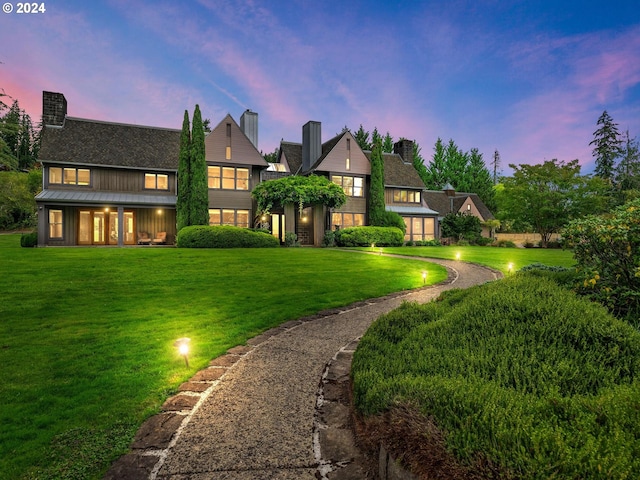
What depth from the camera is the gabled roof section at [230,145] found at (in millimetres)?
26609

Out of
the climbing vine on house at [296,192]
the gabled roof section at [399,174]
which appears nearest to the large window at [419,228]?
the gabled roof section at [399,174]

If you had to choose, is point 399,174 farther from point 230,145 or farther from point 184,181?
point 184,181

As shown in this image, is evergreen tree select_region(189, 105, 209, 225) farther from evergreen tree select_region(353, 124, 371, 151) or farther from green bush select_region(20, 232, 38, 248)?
evergreen tree select_region(353, 124, 371, 151)

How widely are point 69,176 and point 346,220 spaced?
21.7 meters

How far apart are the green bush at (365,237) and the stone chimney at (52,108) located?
76.4 ft

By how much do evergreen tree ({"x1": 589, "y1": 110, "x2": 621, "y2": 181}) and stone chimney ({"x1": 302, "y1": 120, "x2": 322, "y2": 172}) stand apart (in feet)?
163

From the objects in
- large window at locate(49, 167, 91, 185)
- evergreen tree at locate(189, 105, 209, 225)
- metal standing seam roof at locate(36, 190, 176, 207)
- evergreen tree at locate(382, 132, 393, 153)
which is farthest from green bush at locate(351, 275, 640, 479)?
evergreen tree at locate(382, 132, 393, 153)

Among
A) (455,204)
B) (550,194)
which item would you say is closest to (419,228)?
(550,194)

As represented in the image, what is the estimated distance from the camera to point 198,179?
23797mm

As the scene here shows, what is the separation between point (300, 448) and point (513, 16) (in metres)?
21.8

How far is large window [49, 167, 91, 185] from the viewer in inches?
953

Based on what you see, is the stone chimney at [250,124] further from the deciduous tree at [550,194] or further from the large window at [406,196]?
the deciduous tree at [550,194]

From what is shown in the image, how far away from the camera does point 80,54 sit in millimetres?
21453

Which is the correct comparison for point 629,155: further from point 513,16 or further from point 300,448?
point 300,448
